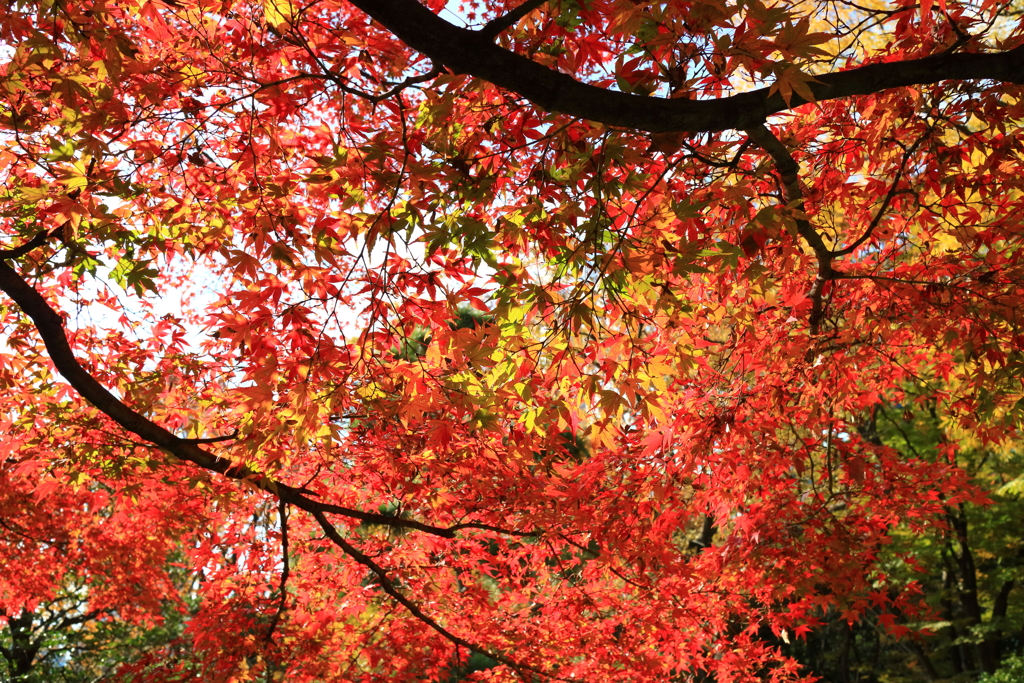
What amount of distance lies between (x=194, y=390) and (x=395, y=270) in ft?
7.58

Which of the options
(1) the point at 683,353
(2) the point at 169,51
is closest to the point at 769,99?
(1) the point at 683,353

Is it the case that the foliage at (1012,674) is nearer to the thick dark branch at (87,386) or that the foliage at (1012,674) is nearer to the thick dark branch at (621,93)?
the thick dark branch at (621,93)

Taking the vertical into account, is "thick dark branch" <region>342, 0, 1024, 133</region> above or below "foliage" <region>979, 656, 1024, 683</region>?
above

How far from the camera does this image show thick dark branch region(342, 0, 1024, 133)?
6.39ft

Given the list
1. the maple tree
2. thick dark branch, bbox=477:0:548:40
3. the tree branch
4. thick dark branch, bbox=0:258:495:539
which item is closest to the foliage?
the maple tree

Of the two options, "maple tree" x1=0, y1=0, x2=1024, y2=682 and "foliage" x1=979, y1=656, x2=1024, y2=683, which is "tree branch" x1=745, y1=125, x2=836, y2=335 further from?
A: "foliage" x1=979, y1=656, x2=1024, y2=683

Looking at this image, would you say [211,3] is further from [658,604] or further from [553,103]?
[658,604]

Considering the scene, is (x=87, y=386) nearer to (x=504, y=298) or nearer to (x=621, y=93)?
(x=504, y=298)

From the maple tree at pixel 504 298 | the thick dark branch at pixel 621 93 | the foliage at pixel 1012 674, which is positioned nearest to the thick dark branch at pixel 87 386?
the maple tree at pixel 504 298

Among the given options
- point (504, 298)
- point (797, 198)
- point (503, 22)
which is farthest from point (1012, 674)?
point (503, 22)

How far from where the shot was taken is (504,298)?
256 centimetres

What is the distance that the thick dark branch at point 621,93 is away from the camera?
6.39 ft

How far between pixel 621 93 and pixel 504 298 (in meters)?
0.84

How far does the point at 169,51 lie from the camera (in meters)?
3.31
